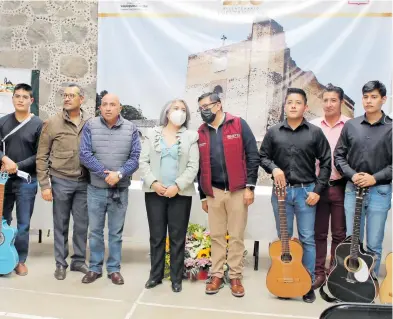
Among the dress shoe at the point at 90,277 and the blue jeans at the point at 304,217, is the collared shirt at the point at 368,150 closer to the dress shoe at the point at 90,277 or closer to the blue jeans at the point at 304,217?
the blue jeans at the point at 304,217

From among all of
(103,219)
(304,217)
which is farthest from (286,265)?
(103,219)

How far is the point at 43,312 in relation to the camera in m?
2.89

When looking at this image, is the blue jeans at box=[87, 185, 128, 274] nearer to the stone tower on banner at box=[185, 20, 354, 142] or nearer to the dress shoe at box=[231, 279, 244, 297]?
the dress shoe at box=[231, 279, 244, 297]

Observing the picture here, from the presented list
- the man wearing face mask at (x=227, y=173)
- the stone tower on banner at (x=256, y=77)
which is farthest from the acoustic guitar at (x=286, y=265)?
the stone tower on banner at (x=256, y=77)

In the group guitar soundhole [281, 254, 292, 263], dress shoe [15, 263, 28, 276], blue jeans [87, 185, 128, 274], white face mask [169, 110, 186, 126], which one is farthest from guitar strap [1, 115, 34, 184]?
guitar soundhole [281, 254, 292, 263]

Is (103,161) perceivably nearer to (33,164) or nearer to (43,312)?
(33,164)

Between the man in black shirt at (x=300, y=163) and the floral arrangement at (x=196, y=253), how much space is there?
0.63 metres

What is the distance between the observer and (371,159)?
303 cm

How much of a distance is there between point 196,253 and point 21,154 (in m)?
1.56

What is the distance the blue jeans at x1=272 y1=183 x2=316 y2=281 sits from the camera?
316cm

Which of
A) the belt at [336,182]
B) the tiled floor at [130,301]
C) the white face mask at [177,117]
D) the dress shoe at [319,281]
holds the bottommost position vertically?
the tiled floor at [130,301]

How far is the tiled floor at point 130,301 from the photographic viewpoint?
2908mm

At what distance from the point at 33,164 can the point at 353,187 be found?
2.38 metres

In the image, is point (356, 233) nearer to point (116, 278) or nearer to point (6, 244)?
point (116, 278)
